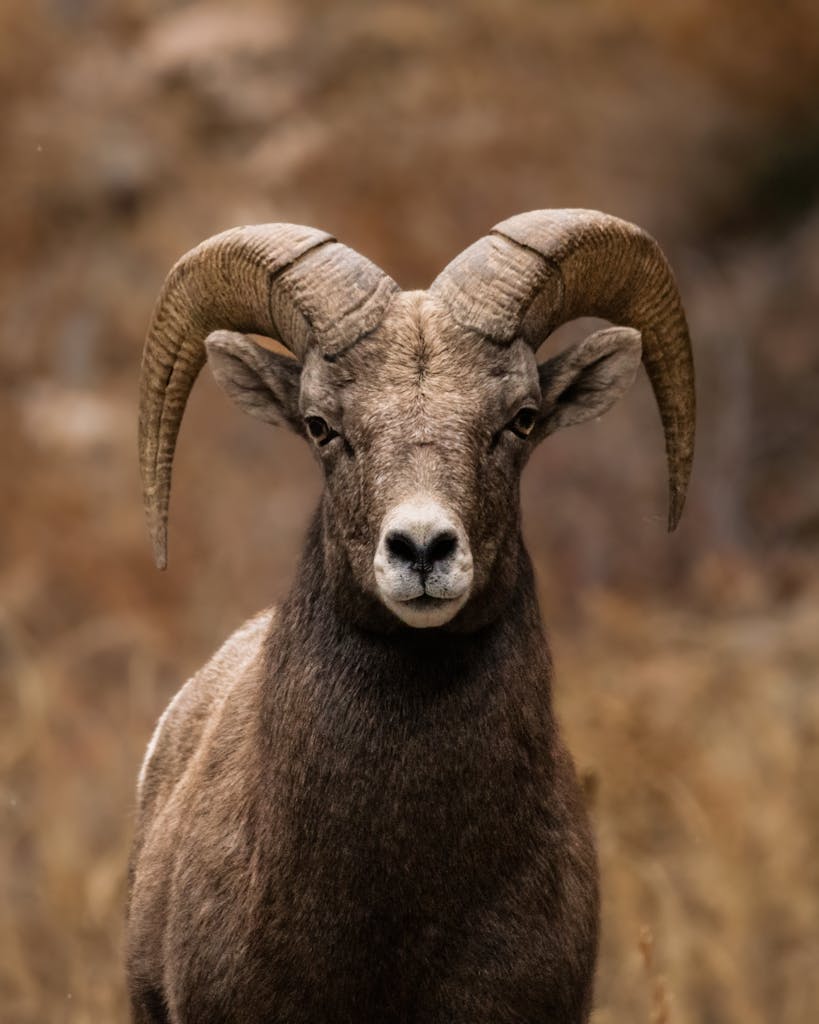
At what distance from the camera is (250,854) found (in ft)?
19.7

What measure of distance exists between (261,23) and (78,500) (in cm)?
568

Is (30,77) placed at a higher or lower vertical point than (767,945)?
higher

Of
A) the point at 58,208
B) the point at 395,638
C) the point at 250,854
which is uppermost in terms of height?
the point at 58,208

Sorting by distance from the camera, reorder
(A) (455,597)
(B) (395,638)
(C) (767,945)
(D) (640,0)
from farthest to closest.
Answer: (D) (640,0) → (C) (767,945) → (B) (395,638) → (A) (455,597)

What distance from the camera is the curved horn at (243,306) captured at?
5973 mm

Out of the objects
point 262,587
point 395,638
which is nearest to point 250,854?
point 395,638

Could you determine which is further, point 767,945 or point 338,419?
point 767,945

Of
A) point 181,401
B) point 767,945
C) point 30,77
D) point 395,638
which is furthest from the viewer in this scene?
point 30,77

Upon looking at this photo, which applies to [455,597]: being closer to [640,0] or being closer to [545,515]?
[545,515]

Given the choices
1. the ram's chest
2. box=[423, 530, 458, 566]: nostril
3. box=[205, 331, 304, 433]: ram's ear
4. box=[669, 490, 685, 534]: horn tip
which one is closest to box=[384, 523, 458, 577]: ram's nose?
box=[423, 530, 458, 566]: nostril

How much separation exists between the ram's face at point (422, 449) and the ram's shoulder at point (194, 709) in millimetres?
1227

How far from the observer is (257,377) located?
645 centimetres

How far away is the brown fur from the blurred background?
34.5ft

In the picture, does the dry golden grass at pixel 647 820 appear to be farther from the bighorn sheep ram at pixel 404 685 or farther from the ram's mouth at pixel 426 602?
the ram's mouth at pixel 426 602
